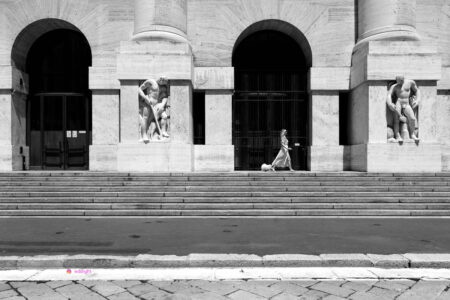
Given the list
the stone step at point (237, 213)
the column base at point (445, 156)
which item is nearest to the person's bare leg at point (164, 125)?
the stone step at point (237, 213)

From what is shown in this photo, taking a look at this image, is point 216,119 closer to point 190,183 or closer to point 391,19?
point 190,183

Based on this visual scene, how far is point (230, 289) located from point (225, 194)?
6058mm

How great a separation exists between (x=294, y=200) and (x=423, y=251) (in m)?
4.55

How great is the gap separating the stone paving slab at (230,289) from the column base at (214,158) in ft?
33.6

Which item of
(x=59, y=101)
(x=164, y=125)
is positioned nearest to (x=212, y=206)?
(x=164, y=125)

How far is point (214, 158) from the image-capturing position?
14.9 meters

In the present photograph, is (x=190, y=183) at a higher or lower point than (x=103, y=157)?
lower

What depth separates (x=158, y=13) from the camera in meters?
13.8

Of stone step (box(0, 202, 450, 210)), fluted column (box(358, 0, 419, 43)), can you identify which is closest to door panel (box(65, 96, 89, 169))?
stone step (box(0, 202, 450, 210))

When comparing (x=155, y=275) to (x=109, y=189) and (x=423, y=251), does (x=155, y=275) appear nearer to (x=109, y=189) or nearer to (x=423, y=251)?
(x=423, y=251)

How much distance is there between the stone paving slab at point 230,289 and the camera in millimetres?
4152

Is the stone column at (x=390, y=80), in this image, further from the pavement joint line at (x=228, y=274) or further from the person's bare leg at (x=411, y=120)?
the pavement joint line at (x=228, y=274)

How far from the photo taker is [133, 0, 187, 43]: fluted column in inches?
539

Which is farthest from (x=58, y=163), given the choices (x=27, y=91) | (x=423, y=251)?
(x=423, y=251)
